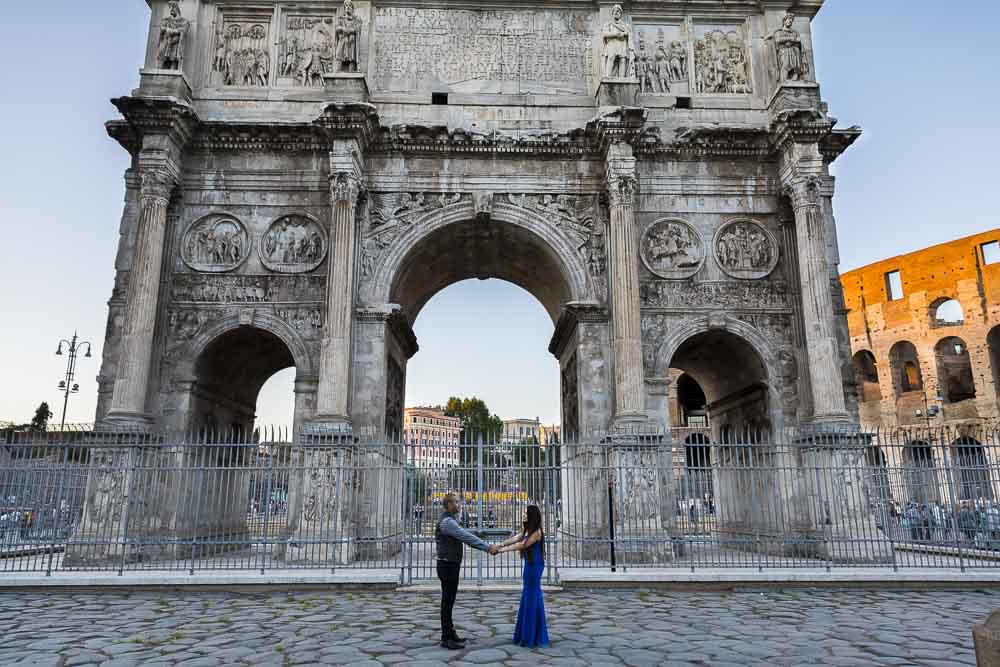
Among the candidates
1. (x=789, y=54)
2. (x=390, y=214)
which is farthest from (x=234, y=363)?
(x=789, y=54)

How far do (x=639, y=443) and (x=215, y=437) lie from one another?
9.16 meters

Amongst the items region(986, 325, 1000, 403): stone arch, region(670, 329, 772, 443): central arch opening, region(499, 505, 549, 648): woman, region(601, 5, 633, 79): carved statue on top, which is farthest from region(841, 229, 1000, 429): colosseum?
region(499, 505, 549, 648): woman

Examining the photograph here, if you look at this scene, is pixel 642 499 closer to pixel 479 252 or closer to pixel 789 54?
pixel 479 252

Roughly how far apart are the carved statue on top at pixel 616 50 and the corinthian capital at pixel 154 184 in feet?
30.6

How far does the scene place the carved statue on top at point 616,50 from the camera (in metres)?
15.3

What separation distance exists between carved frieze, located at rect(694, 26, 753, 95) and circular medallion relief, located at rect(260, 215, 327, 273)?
9186 millimetres

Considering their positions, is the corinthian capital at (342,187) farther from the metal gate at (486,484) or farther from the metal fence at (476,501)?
the metal gate at (486,484)

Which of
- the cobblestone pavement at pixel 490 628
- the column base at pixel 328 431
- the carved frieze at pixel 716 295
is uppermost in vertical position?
the carved frieze at pixel 716 295

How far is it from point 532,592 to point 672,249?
34.6 ft

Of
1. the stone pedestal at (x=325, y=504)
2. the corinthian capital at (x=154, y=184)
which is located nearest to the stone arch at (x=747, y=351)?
the stone pedestal at (x=325, y=504)

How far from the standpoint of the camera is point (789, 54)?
50.7 ft

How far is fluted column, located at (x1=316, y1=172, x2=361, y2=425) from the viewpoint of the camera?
13281 mm

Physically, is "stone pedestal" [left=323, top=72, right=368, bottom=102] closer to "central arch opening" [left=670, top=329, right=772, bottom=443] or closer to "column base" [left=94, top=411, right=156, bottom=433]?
"column base" [left=94, top=411, right=156, bottom=433]

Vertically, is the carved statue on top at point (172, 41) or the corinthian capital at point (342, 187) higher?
the carved statue on top at point (172, 41)
